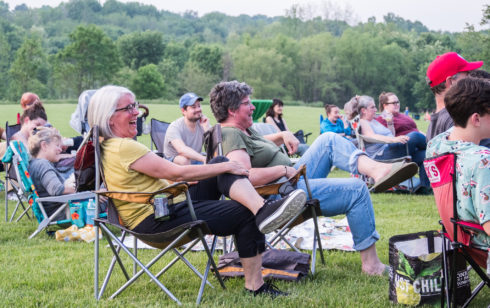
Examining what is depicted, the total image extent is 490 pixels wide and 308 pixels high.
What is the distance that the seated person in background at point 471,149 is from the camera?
239cm

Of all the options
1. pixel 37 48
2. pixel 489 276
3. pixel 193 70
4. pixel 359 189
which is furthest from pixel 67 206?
pixel 193 70

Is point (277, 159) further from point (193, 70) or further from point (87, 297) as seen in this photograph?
point (193, 70)

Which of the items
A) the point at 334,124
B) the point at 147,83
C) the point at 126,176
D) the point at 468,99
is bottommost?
the point at 147,83

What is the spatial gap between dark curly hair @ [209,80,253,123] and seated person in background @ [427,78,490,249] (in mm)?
1471

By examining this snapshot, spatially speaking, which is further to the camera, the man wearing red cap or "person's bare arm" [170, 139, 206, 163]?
"person's bare arm" [170, 139, 206, 163]

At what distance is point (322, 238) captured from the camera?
183 inches

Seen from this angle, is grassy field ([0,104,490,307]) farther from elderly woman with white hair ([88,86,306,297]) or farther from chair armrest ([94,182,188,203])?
chair armrest ([94,182,188,203])

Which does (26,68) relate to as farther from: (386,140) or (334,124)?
(386,140)

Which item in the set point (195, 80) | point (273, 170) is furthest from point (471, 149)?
point (195, 80)

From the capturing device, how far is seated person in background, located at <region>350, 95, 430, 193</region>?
299 inches

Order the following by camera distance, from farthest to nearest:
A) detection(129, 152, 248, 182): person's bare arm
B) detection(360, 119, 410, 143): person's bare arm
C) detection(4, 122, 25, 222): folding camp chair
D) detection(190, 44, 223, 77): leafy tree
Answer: detection(190, 44, 223, 77): leafy tree, detection(360, 119, 410, 143): person's bare arm, detection(4, 122, 25, 222): folding camp chair, detection(129, 152, 248, 182): person's bare arm

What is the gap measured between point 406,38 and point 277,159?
272 feet

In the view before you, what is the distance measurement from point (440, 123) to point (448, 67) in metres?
0.39

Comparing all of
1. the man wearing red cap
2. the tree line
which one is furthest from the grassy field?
the tree line
